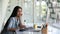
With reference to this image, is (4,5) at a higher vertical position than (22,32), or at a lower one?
higher

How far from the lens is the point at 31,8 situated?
7.41ft

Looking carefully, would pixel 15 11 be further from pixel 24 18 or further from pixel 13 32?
pixel 13 32

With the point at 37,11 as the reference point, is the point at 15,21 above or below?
below

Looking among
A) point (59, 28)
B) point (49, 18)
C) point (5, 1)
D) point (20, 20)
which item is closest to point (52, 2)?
point (49, 18)

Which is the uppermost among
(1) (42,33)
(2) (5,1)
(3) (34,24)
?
(2) (5,1)

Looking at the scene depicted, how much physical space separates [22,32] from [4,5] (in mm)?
516

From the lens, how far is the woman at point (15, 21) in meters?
2.19

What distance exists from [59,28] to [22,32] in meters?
0.59

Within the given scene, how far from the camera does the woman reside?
7.19 ft

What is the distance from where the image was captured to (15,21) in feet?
7.31

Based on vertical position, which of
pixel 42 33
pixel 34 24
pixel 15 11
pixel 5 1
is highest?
pixel 5 1

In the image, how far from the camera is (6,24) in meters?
2.20

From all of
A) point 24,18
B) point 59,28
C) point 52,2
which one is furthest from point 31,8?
point 59,28

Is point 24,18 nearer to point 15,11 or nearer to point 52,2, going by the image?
point 15,11
